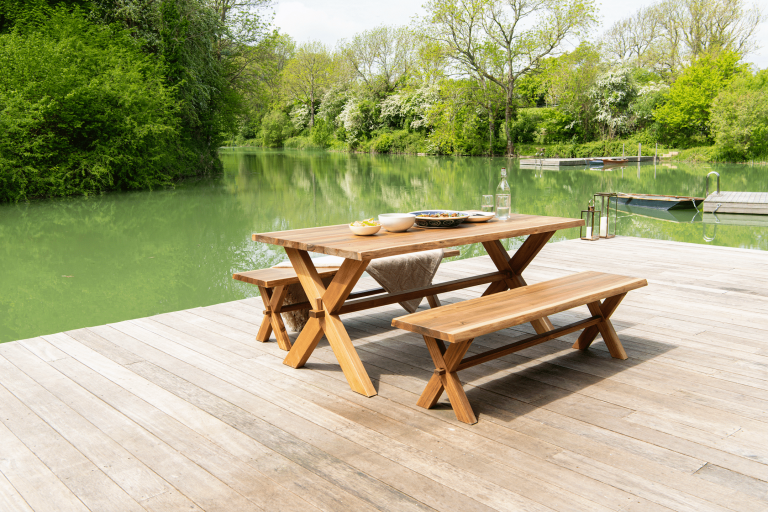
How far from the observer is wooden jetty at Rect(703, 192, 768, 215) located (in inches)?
511

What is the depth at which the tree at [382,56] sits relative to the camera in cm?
4388

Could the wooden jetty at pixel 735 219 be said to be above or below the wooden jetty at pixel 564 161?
below

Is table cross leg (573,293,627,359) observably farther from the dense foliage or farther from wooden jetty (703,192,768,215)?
the dense foliage

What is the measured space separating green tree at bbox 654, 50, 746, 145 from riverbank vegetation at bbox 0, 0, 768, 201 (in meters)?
0.10

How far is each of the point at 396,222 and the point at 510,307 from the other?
0.73 meters

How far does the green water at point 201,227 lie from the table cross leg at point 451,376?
4.11 meters

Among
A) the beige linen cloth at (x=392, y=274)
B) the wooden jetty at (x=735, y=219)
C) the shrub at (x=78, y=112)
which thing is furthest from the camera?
the shrub at (x=78, y=112)

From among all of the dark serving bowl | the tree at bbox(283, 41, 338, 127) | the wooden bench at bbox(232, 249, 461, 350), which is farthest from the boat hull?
the tree at bbox(283, 41, 338, 127)

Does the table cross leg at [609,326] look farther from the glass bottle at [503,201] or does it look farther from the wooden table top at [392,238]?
the glass bottle at [503,201]

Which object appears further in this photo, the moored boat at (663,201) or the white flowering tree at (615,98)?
the white flowering tree at (615,98)

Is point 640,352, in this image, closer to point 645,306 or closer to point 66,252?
point 645,306

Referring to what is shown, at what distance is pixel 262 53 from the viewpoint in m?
23.7

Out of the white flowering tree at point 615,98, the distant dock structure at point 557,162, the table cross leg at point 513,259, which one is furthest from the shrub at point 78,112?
the white flowering tree at point 615,98

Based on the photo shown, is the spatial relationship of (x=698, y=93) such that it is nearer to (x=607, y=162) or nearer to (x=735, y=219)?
(x=607, y=162)
